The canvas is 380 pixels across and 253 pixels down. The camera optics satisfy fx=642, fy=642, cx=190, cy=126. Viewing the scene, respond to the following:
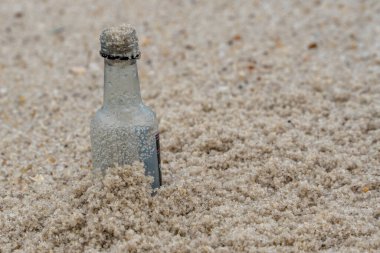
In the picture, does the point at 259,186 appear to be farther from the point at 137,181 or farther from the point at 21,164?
the point at 21,164

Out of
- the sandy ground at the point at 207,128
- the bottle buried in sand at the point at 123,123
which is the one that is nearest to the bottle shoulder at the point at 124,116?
the bottle buried in sand at the point at 123,123

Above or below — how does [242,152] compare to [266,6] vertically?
below

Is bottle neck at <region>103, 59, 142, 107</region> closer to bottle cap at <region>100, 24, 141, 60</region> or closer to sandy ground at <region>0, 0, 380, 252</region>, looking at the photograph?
bottle cap at <region>100, 24, 141, 60</region>

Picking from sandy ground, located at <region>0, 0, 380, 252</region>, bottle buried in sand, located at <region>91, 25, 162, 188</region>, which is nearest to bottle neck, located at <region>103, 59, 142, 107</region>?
bottle buried in sand, located at <region>91, 25, 162, 188</region>

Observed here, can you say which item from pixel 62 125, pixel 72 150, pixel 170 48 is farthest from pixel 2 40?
pixel 72 150

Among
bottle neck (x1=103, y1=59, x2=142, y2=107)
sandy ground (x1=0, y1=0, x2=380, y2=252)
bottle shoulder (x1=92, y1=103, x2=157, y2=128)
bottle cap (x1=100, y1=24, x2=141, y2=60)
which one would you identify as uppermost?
bottle cap (x1=100, y1=24, x2=141, y2=60)

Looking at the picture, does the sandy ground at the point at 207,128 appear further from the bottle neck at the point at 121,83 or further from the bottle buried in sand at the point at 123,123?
the bottle neck at the point at 121,83

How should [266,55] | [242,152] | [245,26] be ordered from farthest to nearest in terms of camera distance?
[245,26], [266,55], [242,152]

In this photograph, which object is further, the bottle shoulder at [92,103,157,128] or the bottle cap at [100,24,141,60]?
the bottle shoulder at [92,103,157,128]
